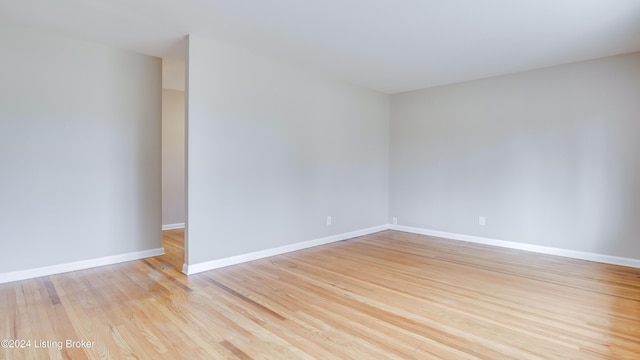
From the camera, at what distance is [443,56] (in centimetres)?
373

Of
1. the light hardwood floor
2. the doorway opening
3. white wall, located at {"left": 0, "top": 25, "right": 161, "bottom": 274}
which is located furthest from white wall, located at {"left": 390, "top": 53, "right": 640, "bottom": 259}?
white wall, located at {"left": 0, "top": 25, "right": 161, "bottom": 274}

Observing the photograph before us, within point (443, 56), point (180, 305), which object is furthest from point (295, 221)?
point (443, 56)

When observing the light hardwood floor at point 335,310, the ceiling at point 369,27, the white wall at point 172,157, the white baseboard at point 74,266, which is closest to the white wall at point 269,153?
the ceiling at point 369,27

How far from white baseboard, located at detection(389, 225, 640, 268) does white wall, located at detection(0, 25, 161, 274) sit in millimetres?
3959

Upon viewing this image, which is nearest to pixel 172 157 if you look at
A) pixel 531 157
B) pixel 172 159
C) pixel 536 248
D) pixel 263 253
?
pixel 172 159

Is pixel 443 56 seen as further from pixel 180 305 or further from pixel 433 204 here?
pixel 180 305

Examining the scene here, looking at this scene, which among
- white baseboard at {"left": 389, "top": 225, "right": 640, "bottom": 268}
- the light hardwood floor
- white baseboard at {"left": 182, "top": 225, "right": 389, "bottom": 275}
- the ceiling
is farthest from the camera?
white baseboard at {"left": 389, "top": 225, "right": 640, "bottom": 268}

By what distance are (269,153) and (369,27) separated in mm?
1795

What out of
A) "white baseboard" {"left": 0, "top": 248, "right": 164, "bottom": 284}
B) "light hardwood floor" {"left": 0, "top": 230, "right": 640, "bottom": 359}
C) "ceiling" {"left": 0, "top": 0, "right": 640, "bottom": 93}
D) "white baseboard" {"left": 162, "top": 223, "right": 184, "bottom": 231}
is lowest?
"light hardwood floor" {"left": 0, "top": 230, "right": 640, "bottom": 359}

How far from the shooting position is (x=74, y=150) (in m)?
3.34

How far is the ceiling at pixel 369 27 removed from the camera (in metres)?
2.59

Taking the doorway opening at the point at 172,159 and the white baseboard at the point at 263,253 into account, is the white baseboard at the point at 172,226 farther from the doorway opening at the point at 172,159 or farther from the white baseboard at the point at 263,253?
the white baseboard at the point at 263,253

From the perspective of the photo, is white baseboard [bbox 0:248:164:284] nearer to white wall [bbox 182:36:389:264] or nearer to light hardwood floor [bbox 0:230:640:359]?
light hardwood floor [bbox 0:230:640:359]

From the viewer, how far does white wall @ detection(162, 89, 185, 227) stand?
562 centimetres
